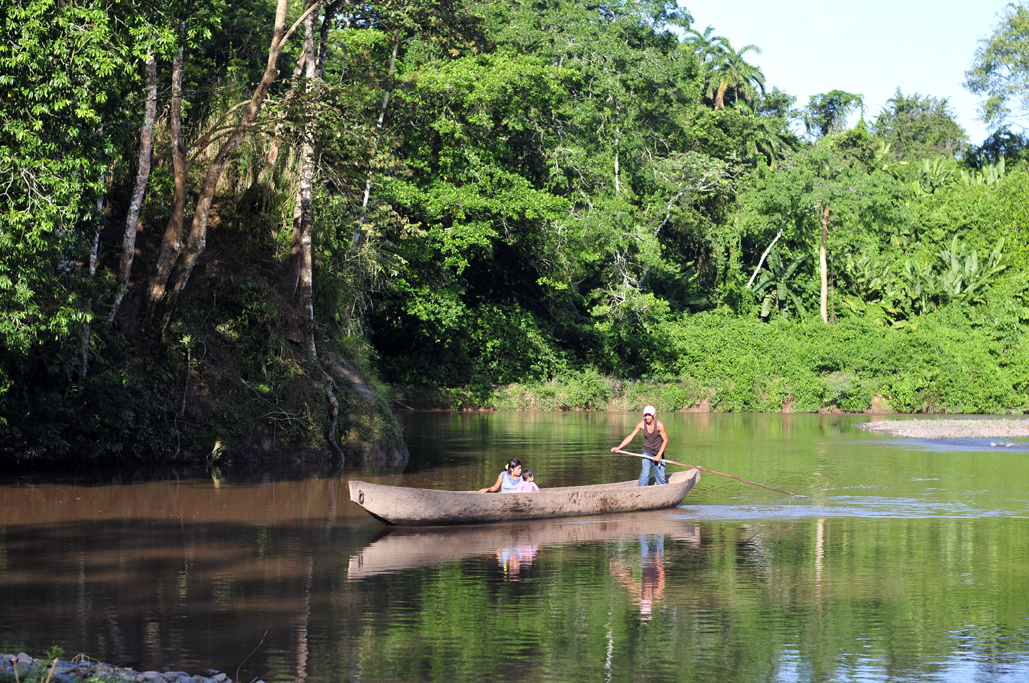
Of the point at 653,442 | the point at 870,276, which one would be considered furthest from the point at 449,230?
the point at 653,442

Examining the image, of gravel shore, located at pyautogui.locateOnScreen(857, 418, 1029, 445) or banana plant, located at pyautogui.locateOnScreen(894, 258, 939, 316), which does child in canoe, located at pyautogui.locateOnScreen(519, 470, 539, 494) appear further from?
banana plant, located at pyautogui.locateOnScreen(894, 258, 939, 316)

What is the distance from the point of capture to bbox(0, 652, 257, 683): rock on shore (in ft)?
25.1

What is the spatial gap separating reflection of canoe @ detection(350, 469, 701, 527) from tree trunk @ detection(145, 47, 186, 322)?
31.2ft

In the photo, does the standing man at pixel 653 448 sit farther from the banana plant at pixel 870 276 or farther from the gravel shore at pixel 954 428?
the banana plant at pixel 870 276

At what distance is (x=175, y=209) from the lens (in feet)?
76.9

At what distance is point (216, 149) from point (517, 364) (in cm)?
2386

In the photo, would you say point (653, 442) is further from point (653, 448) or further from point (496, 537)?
point (496, 537)

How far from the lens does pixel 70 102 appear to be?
16516 millimetres

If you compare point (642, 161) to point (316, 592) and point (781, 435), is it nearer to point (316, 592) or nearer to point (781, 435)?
point (781, 435)

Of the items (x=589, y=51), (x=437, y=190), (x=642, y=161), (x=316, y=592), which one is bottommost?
(x=316, y=592)

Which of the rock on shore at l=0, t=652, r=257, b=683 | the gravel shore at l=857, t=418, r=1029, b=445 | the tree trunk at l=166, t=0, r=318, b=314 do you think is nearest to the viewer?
the rock on shore at l=0, t=652, r=257, b=683

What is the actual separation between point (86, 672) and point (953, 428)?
33449 mm

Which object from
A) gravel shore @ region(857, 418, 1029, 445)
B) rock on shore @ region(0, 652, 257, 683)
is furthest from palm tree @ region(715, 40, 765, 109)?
rock on shore @ region(0, 652, 257, 683)

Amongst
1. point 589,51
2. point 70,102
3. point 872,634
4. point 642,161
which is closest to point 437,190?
point 589,51
